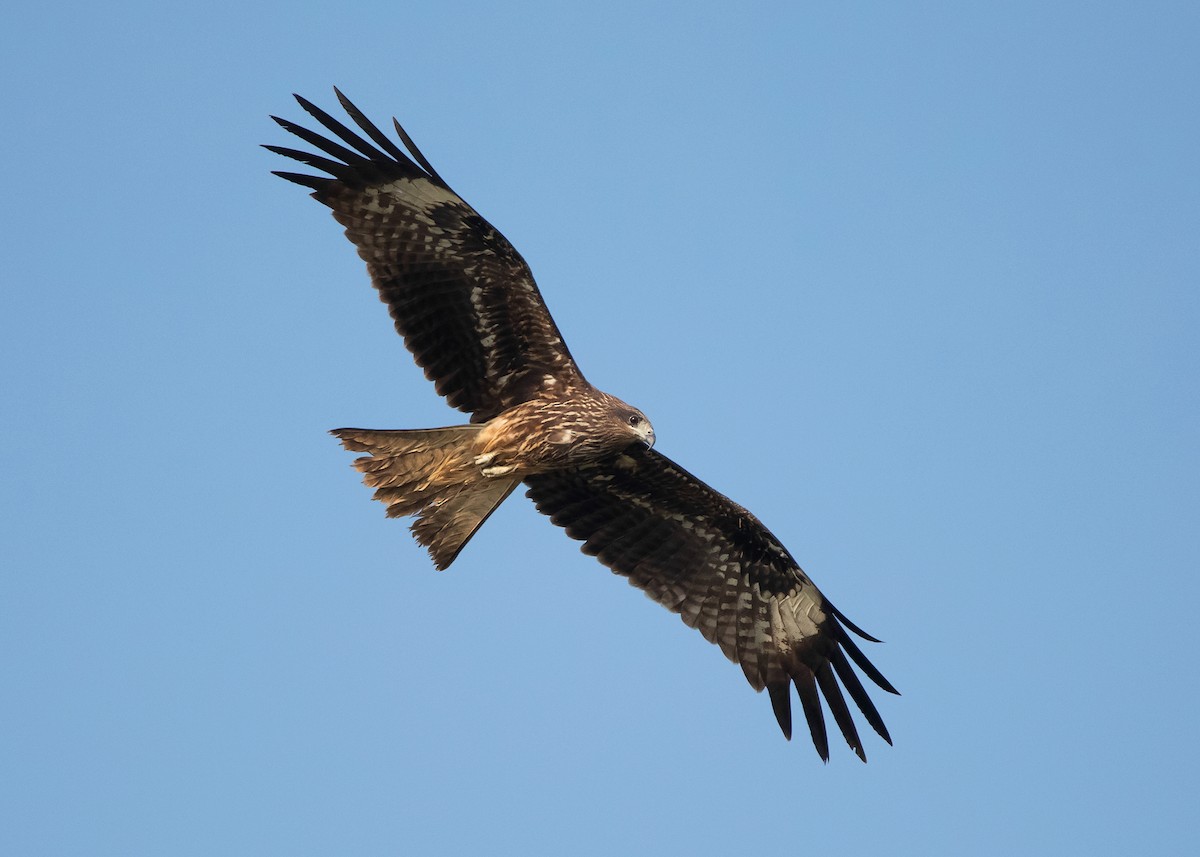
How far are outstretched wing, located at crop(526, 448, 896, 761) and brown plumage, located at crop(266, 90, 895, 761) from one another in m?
0.01

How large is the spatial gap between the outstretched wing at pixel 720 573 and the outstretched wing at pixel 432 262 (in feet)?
3.85

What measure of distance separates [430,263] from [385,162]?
72 cm

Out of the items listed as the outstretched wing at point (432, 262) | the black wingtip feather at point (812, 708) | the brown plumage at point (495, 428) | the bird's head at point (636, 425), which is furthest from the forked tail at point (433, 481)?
the black wingtip feather at point (812, 708)

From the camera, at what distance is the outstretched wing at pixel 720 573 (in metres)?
11.6

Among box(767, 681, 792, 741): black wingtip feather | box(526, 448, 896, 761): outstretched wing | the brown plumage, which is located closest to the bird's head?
the brown plumage

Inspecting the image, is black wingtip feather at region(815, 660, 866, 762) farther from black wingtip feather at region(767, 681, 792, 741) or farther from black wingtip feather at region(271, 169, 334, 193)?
black wingtip feather at region(271, 169, 334, 193)

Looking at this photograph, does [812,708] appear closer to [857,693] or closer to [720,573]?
[857,693]

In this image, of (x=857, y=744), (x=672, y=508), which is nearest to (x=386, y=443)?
(x=672, y=508)

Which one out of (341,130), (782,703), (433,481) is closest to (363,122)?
(341,130)

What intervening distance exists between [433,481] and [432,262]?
1.45m

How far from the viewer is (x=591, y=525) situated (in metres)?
11.7

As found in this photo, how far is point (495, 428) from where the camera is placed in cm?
1070

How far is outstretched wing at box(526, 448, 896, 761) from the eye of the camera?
11570 mm

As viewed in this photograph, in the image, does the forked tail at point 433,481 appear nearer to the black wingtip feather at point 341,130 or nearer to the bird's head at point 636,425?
the bird's head at point 636,425
